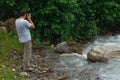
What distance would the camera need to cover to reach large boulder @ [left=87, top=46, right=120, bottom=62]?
13.0 meters

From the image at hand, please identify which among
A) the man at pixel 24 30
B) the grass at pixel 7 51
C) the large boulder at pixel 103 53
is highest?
the man at pixel 24 30

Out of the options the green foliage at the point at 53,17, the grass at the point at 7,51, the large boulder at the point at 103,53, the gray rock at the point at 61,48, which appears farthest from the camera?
the green foliage at the point at 53,17

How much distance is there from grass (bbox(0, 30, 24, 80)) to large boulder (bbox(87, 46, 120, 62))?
2.98 meters

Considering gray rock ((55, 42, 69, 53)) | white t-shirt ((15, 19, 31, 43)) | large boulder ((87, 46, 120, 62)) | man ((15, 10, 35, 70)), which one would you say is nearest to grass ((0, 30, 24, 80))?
man ((15, 10, 35, 70))

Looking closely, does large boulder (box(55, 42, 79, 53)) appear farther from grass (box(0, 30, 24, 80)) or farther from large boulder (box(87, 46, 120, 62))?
grass (box(0, 30, 24, 80))

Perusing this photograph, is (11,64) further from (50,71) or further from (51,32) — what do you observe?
(51,32)

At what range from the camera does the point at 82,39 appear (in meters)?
17.8

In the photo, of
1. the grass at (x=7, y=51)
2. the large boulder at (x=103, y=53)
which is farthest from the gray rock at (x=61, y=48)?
the grass at (x=7, y=51)

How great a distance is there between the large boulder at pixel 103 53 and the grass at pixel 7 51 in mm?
2980

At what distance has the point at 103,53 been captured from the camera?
44.6ft

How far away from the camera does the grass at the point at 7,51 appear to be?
10516mm

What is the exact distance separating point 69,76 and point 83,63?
6.02ft

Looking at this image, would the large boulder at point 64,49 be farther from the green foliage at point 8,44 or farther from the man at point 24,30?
the man at point 24,30

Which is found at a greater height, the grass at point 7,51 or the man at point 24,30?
the man at point 24,30
